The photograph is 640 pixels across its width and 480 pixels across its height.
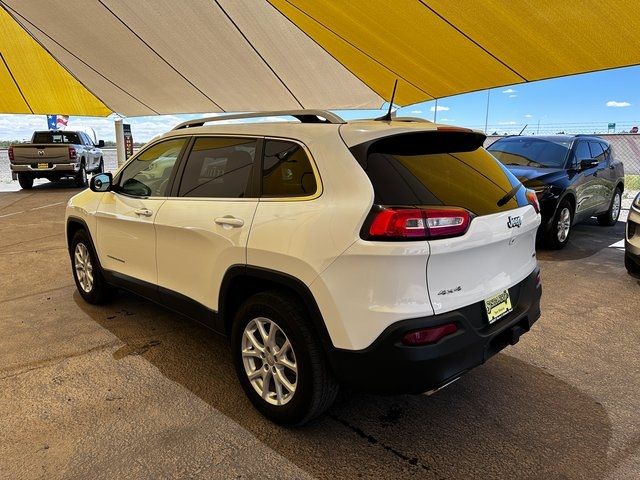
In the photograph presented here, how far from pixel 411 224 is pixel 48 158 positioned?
51.9 ft

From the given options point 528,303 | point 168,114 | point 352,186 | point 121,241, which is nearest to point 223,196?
point 352,186

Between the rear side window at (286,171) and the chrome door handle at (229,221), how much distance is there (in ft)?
0.71

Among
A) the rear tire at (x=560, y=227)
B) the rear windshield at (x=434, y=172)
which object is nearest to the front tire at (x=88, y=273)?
the rear windshield at (x=434, y=172)

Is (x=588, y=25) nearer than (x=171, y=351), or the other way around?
(x=171, y=351)

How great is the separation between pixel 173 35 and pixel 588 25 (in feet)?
27.3

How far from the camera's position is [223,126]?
3219 mm

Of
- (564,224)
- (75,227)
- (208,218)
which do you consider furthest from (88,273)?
(564,224)

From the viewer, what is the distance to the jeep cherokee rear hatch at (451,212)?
2.12 meters

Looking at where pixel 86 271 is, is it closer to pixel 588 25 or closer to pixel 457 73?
pixel 588 25

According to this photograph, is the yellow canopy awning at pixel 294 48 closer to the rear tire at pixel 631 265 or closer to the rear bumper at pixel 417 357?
the rear tire at pixel 631 265

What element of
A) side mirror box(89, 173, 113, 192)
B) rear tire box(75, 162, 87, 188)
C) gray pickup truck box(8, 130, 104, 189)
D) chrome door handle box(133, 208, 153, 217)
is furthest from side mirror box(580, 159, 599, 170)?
rear tire box(75, 162, 87, 188)

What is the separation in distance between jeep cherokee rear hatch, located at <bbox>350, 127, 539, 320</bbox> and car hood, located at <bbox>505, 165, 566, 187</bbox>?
4.46m

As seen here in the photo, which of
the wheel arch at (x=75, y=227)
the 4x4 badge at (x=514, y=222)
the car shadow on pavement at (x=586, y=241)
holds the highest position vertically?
the 4x4 badge at (x=514, y=222)

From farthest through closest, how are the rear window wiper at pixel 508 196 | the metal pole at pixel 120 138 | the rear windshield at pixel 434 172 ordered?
the metal pole at pixel 120 138 < the rear window wiper at pixel 508 196 < the rear windshield at pixel 434 172
